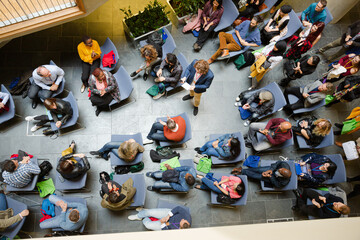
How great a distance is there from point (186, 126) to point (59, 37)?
12.6 ft

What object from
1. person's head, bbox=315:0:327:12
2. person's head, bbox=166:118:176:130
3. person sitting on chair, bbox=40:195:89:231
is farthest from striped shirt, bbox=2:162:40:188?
person's head, bbox=315:0:327:12

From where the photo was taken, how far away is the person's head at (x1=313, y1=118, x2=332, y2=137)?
172 inches

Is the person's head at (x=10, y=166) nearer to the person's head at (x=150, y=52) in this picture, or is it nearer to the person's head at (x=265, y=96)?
the person's head at (x=150, y=52)

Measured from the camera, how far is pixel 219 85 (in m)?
5.78

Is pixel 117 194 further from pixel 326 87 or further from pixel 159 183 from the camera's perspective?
pixel 326 87

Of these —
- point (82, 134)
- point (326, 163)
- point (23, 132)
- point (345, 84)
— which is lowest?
point (326, 163)

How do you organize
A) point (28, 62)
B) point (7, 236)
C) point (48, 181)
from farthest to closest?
point (28, 62), point (48, 181), point (7, 236)

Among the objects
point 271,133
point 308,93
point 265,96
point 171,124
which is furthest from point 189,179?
point 308,93

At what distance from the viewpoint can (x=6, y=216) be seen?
4.04 metres

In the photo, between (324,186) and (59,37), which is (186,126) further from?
(59,37)

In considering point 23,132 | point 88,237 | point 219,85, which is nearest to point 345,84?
point 219,85

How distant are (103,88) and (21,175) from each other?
208cm

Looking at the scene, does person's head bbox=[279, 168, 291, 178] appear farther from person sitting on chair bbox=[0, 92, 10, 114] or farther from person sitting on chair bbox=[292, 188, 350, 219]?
person sitting on chair bbox=[0, 92, 10, 114]

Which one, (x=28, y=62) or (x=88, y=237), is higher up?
(x=28, y=62)
